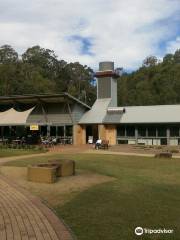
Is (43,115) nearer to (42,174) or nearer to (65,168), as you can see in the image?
(65,168)

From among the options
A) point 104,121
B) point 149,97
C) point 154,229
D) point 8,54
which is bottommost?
point 154,229

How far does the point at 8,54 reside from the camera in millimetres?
71500

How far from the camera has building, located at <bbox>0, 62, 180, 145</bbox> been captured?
33969mm

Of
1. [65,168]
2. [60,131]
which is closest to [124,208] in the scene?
[65,168]

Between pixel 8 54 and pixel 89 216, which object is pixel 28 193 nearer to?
pixel 89 216

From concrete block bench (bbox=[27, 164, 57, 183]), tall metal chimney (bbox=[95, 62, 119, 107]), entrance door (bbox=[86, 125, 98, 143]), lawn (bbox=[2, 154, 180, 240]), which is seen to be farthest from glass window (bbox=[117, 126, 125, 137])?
concrete block bench (bbox=[27, 164, 57, 183])

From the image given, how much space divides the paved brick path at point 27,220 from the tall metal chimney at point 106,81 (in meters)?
29.2

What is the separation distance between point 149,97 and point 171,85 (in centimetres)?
426

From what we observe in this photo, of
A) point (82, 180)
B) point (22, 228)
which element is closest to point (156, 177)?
point (82, 180)

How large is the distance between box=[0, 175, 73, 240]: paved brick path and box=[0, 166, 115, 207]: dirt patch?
49cm

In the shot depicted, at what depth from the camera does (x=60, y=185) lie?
12172 millimetres

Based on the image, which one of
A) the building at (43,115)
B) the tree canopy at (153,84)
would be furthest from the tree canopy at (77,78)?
the building at (43,115)

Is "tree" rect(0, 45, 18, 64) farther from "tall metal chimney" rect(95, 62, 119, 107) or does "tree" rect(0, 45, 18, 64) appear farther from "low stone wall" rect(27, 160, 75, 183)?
"low stone wall" rect(27, 160, 75, 183)

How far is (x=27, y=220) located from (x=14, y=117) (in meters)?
28.3
